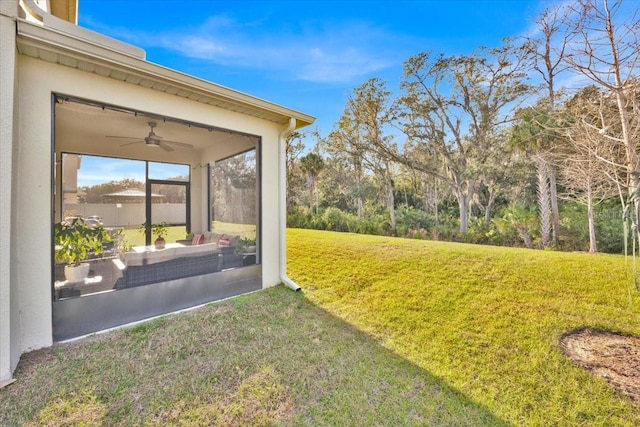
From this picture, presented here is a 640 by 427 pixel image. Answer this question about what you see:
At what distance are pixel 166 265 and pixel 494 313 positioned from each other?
5.37 m

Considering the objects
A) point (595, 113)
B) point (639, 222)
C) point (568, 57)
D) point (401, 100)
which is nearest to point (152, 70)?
point (568, 57)

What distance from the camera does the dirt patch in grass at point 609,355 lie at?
2.84 meters

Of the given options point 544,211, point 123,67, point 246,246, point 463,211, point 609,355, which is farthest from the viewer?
point 463,211

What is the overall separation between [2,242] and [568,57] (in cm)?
634

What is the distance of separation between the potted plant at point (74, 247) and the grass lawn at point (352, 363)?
46.1 inches

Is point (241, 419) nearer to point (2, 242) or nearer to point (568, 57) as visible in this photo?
point (2, 242)

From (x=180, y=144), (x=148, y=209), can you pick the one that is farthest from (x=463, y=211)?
(x=148, y=209)

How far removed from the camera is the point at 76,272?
13.6ft

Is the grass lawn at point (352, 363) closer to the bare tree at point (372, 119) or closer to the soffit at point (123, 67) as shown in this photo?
the soffit at point (123, 67)

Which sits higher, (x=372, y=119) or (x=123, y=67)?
(x=372, y=119)

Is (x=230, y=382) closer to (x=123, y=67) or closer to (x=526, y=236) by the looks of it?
(x=123, y=67)

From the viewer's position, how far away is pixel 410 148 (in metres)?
20.4

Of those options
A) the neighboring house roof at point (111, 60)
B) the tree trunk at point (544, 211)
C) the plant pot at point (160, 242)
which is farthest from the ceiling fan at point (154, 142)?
the tree trunk at point (544, 211)

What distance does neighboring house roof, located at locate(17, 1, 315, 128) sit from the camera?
9.59 ft
